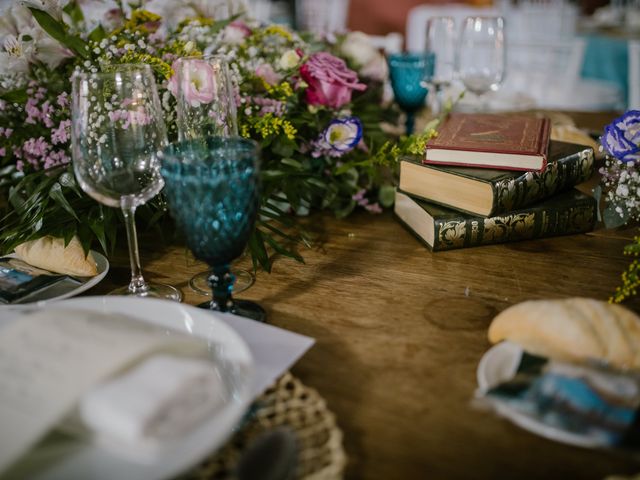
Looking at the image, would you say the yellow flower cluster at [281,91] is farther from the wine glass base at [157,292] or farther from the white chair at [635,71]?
the white chair at [635,71]

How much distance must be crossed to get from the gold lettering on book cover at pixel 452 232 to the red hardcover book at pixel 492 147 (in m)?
0.10

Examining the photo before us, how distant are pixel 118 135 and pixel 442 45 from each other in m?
1.10

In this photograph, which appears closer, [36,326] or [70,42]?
[36,326]

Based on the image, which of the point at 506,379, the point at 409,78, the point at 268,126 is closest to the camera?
the point at 506,379

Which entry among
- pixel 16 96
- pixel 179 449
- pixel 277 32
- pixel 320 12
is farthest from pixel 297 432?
pixel 320 12

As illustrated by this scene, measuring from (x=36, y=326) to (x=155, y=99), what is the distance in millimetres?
333

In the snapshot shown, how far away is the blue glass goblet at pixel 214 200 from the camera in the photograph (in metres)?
0.61

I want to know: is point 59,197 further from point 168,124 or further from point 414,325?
point 414,325

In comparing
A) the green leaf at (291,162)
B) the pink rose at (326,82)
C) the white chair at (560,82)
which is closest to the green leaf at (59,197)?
the green leaf at (291,162)

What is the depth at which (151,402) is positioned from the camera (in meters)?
0.42

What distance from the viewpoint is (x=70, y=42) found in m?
1.01

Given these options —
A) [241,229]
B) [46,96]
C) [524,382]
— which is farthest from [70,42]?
[524,382]

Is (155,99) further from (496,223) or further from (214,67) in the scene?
(496,223)

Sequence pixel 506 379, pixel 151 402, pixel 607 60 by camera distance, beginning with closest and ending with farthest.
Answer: pixel 151 402, pixel 506 379, pixel 607 60
